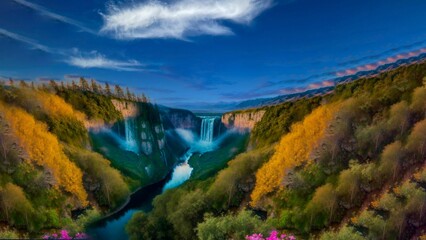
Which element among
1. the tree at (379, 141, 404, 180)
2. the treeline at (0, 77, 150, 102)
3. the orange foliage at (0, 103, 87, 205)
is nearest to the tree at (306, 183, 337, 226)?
the tree at (379, 141, 404, 180)

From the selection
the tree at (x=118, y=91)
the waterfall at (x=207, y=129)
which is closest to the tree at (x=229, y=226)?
the waterfall at (x=207, y=129)

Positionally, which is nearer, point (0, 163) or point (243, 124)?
point (0, 163)

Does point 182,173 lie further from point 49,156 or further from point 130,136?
point 49,156

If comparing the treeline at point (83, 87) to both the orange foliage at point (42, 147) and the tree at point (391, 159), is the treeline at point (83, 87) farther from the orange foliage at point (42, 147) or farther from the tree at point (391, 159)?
the tree at point (391, 159)

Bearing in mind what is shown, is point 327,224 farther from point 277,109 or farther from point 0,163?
point 0,163

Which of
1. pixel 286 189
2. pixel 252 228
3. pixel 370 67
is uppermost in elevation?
pixel 370 67

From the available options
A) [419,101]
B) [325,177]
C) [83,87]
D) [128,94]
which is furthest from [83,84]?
[419,101]

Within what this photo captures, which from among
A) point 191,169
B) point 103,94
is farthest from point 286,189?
point 103,94
